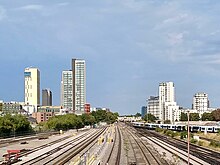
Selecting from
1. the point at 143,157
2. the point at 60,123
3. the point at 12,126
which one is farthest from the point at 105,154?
the point at 60,123

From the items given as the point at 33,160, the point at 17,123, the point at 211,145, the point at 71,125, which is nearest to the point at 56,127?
the point at 71,125

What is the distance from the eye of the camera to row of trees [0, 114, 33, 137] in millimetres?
83062

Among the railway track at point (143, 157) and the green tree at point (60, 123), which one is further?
the green tree at point (60, 123)

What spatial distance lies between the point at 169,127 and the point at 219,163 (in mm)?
92178

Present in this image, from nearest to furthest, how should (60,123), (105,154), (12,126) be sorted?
1. (105,154)
2. (12,126)
3. (60,123)

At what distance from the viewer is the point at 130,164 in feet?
130

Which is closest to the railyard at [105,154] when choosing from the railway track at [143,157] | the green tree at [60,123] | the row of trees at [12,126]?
the railway track at [143,157]

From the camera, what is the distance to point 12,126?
86938 millimetres

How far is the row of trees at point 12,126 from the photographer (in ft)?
273

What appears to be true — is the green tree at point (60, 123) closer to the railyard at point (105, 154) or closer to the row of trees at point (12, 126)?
the row of trees at point (12, 126)

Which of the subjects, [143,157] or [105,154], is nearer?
[143,157]

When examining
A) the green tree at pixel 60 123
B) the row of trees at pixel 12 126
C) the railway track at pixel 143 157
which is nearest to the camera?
the railway track at pixel 143 157

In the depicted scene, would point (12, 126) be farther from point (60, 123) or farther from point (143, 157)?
point (60, 123)

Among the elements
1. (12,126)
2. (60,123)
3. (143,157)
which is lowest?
Answer: (143,157)
